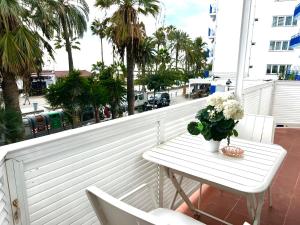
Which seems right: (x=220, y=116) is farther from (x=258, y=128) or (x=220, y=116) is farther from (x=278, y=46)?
(x=278, y=46)

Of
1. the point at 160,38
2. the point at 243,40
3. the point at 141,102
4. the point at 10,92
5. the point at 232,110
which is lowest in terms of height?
the point at 141,102

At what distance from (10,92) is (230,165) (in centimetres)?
581

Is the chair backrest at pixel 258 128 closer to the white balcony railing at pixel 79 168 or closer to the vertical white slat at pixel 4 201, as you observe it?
the white balcony railing at pixel 79 168

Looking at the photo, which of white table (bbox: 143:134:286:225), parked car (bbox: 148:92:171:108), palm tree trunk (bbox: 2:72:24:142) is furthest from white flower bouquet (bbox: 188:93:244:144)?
parked car (bbox: 148:92:171:108)

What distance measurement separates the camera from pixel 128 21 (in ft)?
27.2

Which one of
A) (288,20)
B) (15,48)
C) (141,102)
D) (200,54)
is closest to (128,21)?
(15,48)

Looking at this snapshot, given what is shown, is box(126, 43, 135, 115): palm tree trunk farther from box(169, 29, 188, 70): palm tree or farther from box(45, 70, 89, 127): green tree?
box(169, 29, 188, 70): palm tree

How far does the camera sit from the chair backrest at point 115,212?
28.8 inches

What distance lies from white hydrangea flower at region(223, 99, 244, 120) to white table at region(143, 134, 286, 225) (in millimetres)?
277

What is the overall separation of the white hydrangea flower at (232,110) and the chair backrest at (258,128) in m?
0.86

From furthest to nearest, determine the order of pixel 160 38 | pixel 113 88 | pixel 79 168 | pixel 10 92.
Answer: pixel 160 38 < pixel 113 88 < pixel 10 92 < pixel 79 168

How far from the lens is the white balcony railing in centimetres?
94

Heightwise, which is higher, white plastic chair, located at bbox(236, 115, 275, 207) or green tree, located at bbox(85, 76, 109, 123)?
white plastic chair, located at bbox(236, 115, 275, 207)

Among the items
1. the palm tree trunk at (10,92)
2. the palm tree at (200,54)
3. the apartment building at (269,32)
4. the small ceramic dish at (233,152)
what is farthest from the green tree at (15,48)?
the palm tree at (200,54)
